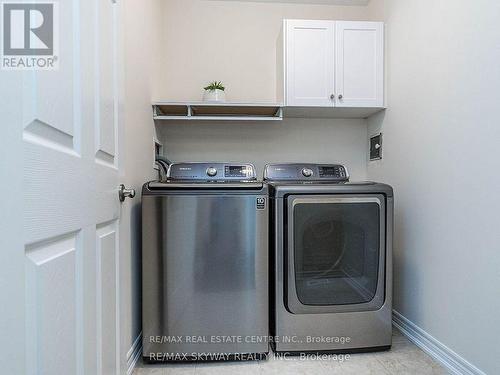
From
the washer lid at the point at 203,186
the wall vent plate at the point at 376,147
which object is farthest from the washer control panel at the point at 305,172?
the washer lid at the point at 203,186

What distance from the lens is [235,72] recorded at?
2434 mm

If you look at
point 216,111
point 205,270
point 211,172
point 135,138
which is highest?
point 216,111

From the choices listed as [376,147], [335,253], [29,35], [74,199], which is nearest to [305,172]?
[376,147]

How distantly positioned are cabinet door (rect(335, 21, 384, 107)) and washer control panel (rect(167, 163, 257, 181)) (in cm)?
82

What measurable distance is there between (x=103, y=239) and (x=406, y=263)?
176 centimetres

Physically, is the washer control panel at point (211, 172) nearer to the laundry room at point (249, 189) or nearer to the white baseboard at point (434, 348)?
the laundry room at point (249, 189)

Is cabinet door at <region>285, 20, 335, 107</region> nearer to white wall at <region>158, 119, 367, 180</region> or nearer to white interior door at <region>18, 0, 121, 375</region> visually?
white wall at <region>158, 119, 367, 180</region>

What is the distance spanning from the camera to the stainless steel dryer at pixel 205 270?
1600 mm

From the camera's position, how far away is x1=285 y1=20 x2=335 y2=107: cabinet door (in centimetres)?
212

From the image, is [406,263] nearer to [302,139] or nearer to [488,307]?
[488,307]

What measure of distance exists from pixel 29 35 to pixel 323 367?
1816 millimetres

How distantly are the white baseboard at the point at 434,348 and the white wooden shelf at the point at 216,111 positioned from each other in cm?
157

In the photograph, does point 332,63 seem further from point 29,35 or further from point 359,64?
point 29,35

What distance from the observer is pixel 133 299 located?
1590 mm
